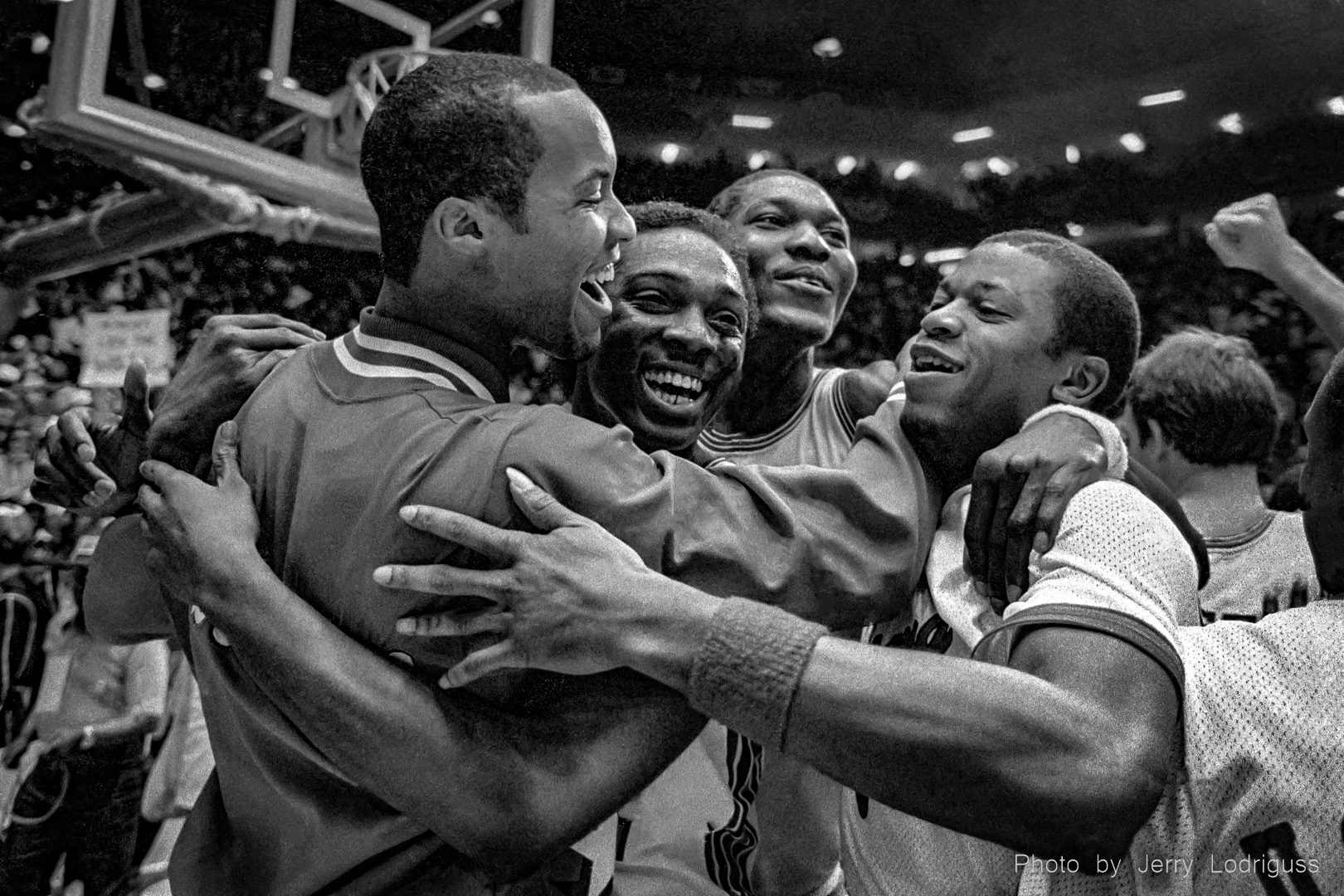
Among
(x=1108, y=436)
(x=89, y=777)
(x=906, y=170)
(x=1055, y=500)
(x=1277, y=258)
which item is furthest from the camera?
(x=906, y=170)

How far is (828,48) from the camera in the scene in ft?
32.7

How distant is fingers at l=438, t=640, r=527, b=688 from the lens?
4.23ft

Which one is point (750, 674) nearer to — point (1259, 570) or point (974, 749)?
point (974, 749)

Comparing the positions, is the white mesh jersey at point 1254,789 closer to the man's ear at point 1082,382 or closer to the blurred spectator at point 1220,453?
the man's ear at point 1082,382

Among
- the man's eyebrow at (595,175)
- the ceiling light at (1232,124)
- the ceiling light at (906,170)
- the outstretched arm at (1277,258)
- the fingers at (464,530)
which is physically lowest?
the fingers at (464,530)

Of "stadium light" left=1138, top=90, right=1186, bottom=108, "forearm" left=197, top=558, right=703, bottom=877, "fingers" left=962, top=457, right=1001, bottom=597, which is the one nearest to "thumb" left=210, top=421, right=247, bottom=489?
"forearm" left=197, top=558, right=703, bottom=877

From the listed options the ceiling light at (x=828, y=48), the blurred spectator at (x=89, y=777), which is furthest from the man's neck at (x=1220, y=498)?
the ceiling light at (x=828, y=48)

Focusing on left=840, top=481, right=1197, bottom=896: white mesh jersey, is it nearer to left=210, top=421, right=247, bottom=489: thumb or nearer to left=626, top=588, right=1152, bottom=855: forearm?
left=626, top=588, right=1152, bottom=855: forearm

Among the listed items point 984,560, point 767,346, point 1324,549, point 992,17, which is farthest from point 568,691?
point 992,17

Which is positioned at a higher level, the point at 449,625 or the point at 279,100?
the point at 279,100

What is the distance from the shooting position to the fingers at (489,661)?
4.23 feet

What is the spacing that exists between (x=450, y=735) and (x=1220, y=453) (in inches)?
96.3

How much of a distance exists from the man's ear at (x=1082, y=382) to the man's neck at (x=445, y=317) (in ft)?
2.90

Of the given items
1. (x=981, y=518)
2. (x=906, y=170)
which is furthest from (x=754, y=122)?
(x=981, y=518)
